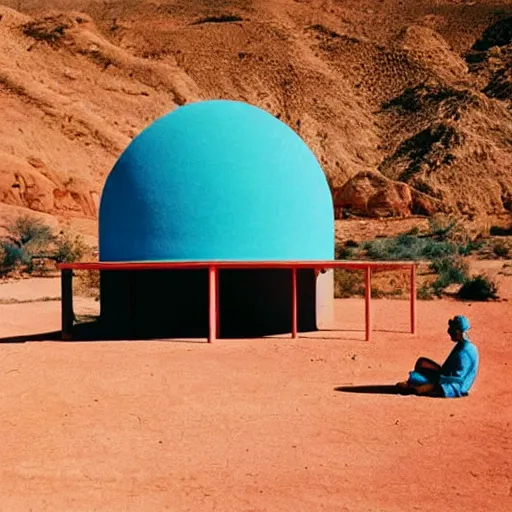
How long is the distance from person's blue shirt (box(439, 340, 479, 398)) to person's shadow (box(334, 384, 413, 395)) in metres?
0.50

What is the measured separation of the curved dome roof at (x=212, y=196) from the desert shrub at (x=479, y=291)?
840 centimetres

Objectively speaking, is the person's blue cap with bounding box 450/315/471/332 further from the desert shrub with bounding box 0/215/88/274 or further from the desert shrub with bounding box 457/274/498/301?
the desert shrub with bounding box 0/215/88/274

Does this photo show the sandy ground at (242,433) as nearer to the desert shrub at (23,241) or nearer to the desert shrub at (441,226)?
the desert shrub at (23,241)

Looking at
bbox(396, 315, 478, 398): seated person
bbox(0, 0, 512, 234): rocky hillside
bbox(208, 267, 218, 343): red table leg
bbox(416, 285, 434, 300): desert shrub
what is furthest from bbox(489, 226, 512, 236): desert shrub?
bbox(396, 315, 478, 398): seated person

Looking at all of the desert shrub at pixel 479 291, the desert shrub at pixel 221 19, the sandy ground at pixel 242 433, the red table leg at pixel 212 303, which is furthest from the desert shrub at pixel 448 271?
the desert shrub at pixel 221 19

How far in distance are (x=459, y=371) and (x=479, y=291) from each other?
15.1 m

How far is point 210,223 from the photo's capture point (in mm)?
17750

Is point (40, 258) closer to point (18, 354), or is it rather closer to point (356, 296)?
point (356, 296)

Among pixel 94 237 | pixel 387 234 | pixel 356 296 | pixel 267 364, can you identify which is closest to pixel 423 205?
pixel 387 234

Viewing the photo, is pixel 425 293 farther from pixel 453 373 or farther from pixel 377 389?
pixel 453 373

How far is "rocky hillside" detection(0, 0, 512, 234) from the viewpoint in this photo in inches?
1906

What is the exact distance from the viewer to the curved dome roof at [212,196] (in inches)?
700

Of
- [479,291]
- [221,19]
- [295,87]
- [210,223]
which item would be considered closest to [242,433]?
[210,223]

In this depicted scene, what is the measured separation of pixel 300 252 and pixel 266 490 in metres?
11.1
